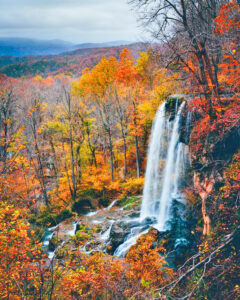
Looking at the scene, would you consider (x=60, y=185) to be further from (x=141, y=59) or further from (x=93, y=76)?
(x=141, y=59)

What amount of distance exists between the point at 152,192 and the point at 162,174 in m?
1.86

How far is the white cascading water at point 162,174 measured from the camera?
41.1 feet

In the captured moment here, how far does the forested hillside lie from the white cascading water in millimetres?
77

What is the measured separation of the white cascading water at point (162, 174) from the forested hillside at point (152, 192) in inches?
3.0

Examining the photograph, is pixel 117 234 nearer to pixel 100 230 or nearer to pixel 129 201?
pixel 100 230

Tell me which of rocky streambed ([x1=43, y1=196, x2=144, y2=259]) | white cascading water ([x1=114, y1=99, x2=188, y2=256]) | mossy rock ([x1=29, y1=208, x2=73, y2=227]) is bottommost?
mossy rock ([x1=29, y1=208, x2=73, y2=227])

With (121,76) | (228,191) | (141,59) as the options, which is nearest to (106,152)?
(121,76)

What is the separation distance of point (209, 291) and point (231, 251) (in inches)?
56.1

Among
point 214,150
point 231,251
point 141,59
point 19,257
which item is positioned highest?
point 141,59

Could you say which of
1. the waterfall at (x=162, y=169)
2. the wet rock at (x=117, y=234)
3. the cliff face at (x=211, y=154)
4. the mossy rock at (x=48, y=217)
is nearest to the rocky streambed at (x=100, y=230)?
the wet rock at (x=117, y=234)

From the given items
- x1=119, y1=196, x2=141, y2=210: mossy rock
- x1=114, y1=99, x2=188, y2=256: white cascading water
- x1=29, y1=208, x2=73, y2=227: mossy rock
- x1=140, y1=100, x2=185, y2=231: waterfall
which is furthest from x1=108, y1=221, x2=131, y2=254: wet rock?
x1=29, y1=208, x2=73, y2=227: mossy rock

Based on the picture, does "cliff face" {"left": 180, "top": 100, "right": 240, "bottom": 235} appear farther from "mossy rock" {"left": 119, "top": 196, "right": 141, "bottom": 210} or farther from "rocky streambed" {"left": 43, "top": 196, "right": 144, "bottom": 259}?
"mossy rock" {"left": 119, "top": 196, "right": 141, "bottom": 210}

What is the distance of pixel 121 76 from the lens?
2702 centimetres

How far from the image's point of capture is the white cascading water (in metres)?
12.5
